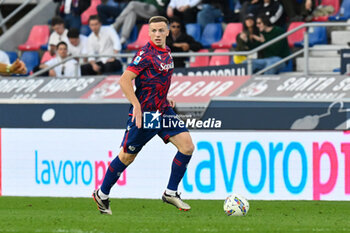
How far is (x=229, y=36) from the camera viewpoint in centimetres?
1709

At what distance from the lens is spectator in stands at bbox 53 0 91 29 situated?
19.2 m

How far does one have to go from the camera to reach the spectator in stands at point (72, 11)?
63.0ft

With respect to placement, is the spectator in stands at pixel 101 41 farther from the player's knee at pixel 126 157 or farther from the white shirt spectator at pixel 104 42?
the player's knee at pixel 126 157

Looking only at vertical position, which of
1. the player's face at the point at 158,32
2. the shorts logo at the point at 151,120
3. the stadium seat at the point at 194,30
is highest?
the player's face at the point at 158,32

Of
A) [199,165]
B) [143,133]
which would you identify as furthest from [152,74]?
[199,165]

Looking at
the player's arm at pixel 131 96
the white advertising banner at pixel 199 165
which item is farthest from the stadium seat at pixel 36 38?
the player's arm at pixel 131 96

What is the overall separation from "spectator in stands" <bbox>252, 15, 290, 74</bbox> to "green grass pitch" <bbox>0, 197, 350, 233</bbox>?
3666 millimetres

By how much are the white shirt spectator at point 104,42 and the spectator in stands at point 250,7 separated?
2.22m

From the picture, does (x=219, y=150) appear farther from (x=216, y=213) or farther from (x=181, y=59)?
(x=181, y=59)

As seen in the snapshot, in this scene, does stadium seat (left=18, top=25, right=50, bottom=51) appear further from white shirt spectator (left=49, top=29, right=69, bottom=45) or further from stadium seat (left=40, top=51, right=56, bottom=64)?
white shirt spectator (left=49, top=29, right=69, bottom=45)

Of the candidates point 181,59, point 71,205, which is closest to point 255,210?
point 71,205

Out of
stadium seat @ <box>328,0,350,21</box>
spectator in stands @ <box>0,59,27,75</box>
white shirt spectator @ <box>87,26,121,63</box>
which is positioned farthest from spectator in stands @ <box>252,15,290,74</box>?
spectator in stands @ <box>0,59,27,75</box>

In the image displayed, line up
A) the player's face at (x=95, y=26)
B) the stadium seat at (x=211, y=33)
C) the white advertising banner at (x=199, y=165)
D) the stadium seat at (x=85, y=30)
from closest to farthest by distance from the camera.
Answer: the white advertising banner at (x=199, y=165) → the player's face at (x=95, y=26) → the stadium seat at (x=211, y=33) → the stadium seat at (x=85, y=30)

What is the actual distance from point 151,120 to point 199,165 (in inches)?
110
